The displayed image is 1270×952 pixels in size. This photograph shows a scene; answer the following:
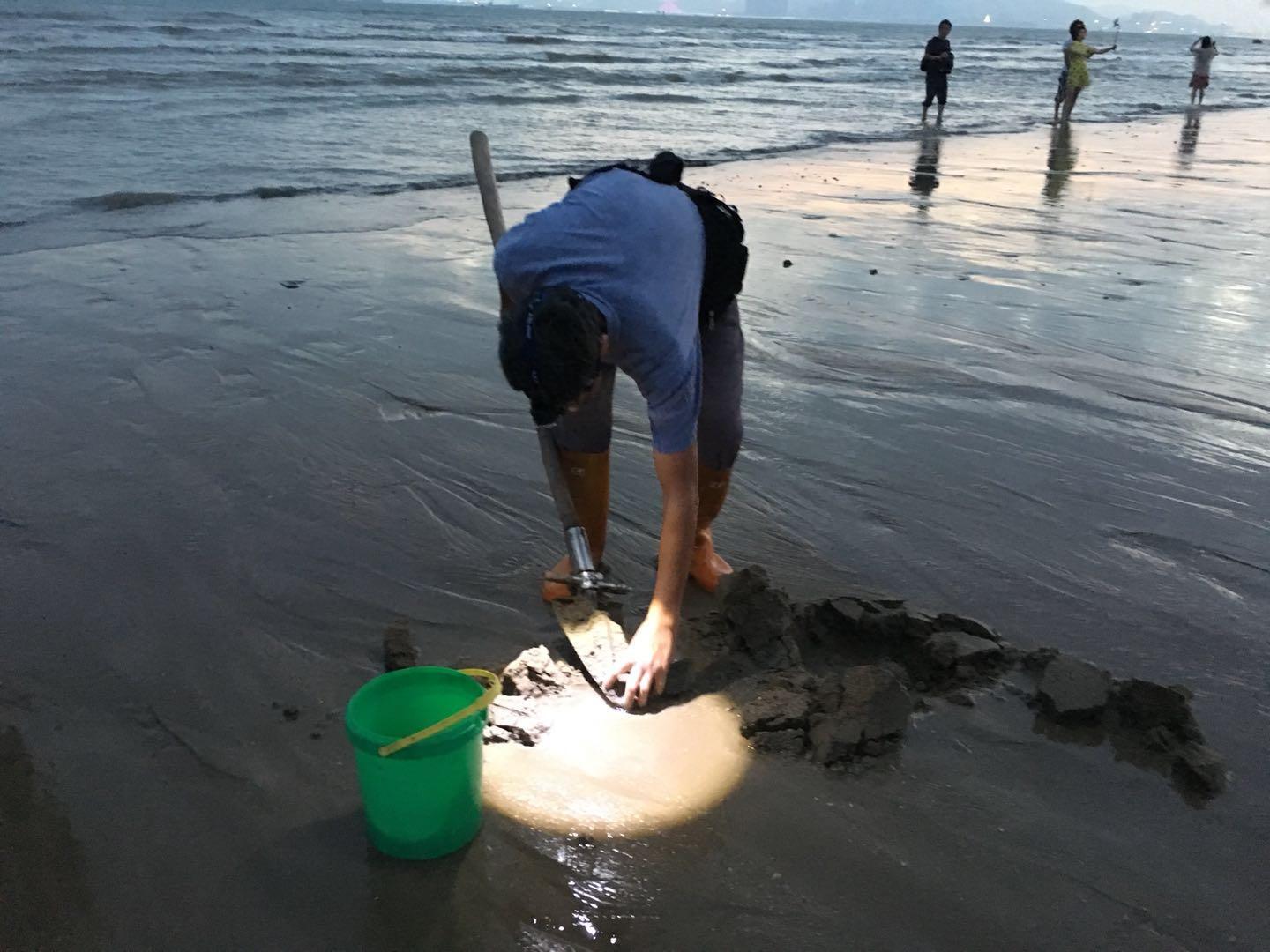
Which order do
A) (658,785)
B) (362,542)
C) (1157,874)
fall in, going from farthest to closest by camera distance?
(362,542)
(658,785)
(1157,874)

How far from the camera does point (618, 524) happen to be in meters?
3.54

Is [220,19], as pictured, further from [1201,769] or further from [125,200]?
[1201,769]

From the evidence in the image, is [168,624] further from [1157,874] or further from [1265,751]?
[1265,751]

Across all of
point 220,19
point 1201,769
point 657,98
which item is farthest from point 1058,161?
point 220,19

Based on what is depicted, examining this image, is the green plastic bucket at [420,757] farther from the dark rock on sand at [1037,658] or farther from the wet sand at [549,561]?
the dark rock on sand at [1037,658]

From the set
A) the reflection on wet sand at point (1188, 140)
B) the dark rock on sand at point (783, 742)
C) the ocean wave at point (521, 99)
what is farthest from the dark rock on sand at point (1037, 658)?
the ocean wave at point (521, 99)

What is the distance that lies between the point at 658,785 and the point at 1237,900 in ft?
3.94

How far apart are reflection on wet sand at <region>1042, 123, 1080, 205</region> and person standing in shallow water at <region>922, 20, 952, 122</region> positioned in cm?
176

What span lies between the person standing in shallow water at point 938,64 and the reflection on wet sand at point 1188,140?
3.36m

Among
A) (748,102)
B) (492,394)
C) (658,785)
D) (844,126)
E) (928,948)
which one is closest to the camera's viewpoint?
(928,948)

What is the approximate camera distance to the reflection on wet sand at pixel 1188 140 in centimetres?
A: 1166

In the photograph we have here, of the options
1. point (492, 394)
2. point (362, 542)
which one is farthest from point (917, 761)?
point (492, 394)

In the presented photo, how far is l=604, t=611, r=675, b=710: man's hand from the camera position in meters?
2.45

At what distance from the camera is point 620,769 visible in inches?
93.0
